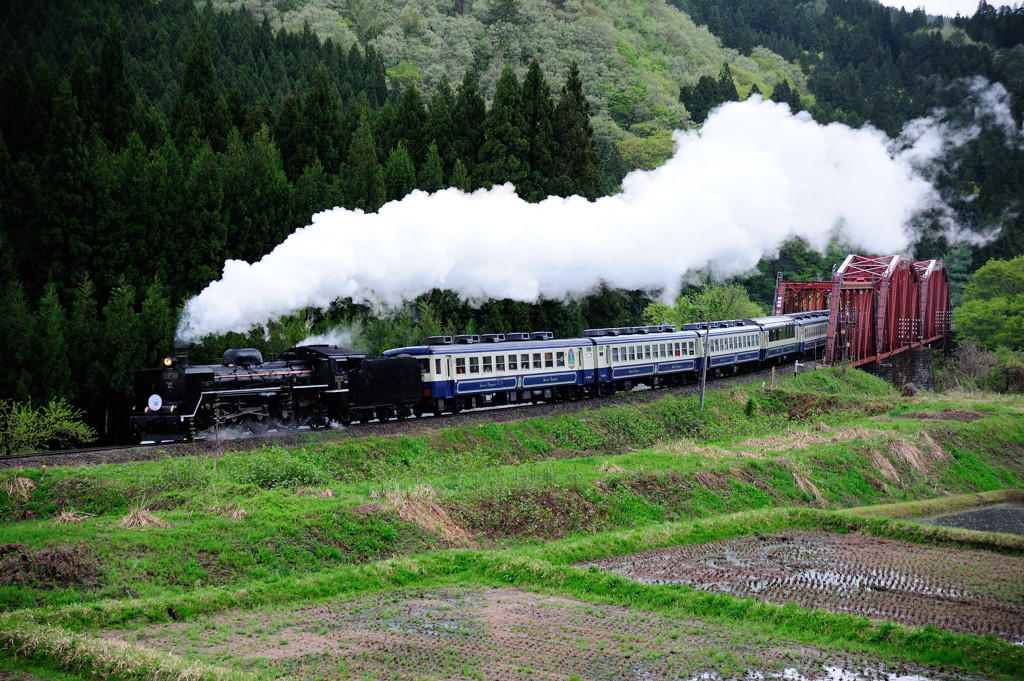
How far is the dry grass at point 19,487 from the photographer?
19.8 m

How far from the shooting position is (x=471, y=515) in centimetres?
2217

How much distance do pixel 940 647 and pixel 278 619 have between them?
10.7 metres

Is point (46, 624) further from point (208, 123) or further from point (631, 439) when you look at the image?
point (208, 123)

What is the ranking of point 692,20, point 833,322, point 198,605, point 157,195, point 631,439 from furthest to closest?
point 692,20 → point 833,322 → point 157,195 → point 631,439 → point 198,605

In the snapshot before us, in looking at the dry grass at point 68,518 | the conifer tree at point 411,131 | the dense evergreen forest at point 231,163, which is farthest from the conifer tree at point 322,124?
the dry grass at point 68,518

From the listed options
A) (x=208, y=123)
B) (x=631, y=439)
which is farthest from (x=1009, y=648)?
(x=208, y=123)

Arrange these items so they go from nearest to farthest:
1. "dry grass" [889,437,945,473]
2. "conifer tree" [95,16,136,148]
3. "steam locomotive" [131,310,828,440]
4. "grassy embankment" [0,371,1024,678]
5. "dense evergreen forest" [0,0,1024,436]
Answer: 1. "grassy embankment" [0,371,1024,678]
2. "steam locomotive" [131,310,828,440]
3. "dry grass" [889,437,945,473]
4. "dense evergreen forest" [0,0,1024,436]
5. "conifer tree" [95,16,136,148]

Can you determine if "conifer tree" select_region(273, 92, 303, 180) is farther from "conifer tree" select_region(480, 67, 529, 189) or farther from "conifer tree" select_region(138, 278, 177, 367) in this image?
"conifer tree" select_region(138, 278, 177, 367)

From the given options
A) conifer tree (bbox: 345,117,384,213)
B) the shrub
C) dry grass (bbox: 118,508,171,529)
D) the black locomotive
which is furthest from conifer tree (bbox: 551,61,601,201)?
dry grass (bbox: 118,508,171,529)

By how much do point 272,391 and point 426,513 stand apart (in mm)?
8396

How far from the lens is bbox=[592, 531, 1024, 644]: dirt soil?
1664 centimetres

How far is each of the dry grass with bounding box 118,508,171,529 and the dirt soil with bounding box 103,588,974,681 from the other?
148 inches

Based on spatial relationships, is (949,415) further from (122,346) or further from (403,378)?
(122,346)

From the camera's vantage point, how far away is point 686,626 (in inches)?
615
